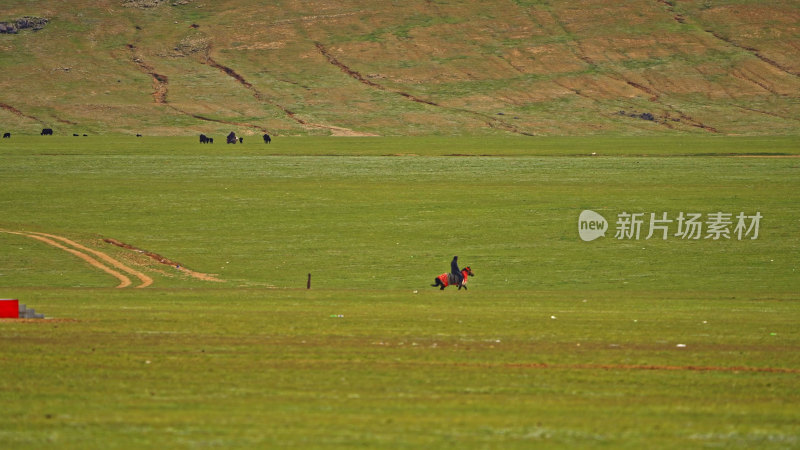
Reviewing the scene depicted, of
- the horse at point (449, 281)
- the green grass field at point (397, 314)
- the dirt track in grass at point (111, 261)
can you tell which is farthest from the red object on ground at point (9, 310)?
the horse at point (449, 281)

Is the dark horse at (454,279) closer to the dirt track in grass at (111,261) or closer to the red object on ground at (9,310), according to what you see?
the dirt track in grass at (111,261)

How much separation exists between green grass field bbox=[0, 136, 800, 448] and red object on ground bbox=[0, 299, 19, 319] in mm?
1041

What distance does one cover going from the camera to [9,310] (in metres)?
25.8

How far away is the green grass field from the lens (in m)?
14.8

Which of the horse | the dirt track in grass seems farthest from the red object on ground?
the horse

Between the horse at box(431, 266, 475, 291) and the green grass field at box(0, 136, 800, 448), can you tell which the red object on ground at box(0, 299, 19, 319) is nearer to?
the green grass field at box(0, 136, 800, 448)

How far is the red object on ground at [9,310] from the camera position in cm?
2575

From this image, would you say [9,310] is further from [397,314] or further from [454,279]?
[454,279]

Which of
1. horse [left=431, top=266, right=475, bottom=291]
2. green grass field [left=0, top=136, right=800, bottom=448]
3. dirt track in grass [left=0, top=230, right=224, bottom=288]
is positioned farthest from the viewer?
dirt track in grass [left=0, top=230, right=224, bottom=288]

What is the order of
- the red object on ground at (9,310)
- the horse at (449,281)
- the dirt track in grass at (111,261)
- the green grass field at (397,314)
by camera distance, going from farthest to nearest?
the dirt track in grass at (111,261), the horse at (449,281), the red object on ground at (9,310), the green grass field at (397,314)

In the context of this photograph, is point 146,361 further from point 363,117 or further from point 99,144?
point 363,117

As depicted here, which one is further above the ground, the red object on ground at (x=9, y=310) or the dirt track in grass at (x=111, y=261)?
the dirt track in grass at (x=111, y=261)

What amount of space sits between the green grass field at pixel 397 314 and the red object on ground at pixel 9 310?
3.41ft

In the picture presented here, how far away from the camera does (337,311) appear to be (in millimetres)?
29375
